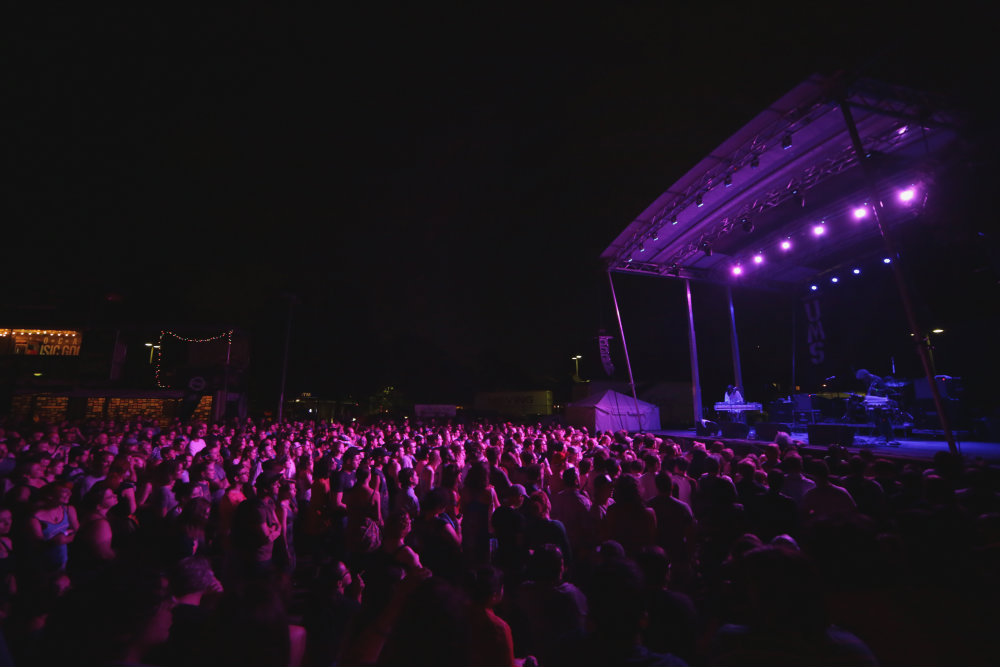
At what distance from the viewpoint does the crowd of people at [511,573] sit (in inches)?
65.0

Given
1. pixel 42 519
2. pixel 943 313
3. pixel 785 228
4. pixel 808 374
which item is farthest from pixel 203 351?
pixel 943 313

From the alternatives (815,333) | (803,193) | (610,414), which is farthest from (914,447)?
(610,414)

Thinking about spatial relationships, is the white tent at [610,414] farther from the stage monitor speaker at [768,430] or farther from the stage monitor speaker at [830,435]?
the stage monitor speaker at [830,435]

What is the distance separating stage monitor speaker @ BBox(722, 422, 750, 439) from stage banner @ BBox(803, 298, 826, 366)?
326 inches

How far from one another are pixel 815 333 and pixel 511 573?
2036cm

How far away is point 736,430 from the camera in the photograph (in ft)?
43.4

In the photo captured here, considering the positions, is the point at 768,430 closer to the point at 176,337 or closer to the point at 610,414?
the point at 610,414

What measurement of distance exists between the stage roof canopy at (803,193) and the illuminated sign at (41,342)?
31189 millimetres

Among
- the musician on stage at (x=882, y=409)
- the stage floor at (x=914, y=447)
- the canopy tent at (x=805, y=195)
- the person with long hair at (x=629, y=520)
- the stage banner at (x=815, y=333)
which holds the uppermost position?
the canopy tent at (x=805, y=195)

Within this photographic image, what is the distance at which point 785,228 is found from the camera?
559 inches

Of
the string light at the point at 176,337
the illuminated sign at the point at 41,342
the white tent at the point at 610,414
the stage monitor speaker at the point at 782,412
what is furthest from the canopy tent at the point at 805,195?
the illuminated sign at the point at 41,342

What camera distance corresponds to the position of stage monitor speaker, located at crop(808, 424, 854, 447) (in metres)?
10.3

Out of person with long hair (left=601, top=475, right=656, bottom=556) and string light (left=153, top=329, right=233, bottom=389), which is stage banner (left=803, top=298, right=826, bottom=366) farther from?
string light (left=153, top=329, right=233, bottom=389)

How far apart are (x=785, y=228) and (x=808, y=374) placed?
8.78m
